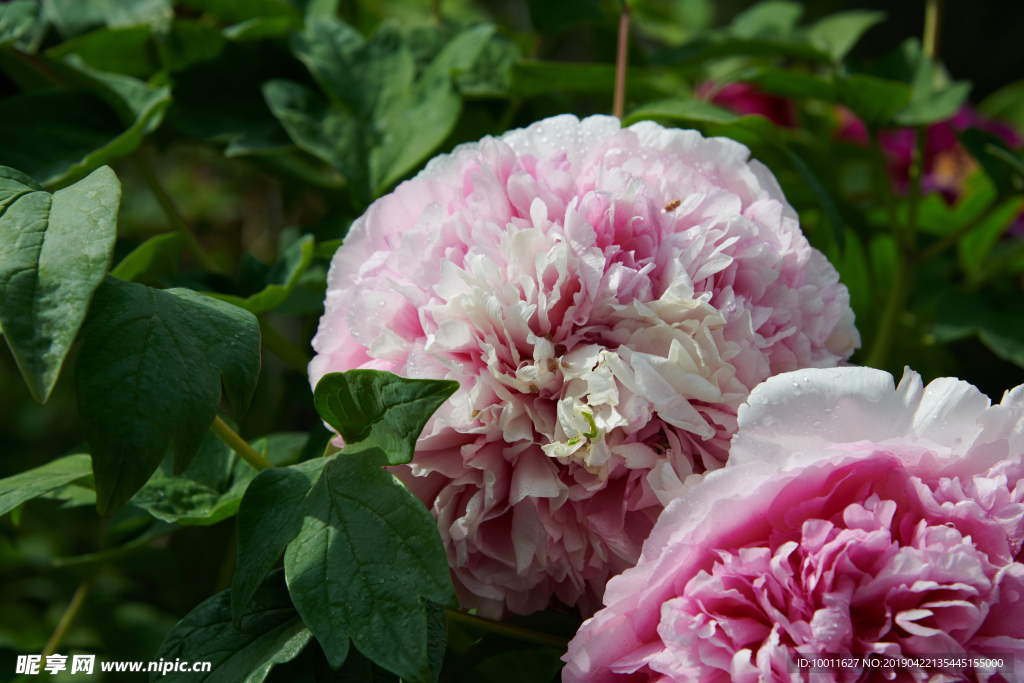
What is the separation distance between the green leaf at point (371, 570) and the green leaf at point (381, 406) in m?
0.01

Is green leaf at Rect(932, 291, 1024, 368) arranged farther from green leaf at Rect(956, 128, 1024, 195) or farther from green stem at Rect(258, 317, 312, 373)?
green stem at Rect(258, 317, 312, 373)

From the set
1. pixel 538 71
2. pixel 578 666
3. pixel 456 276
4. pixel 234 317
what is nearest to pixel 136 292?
pixel 234 317

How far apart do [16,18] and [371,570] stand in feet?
1.77

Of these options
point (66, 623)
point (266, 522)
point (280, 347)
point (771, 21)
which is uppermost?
point (771, 21)

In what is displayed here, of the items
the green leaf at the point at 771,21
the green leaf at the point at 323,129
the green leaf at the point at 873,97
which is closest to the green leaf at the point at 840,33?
the green leaf at the point at 771,21

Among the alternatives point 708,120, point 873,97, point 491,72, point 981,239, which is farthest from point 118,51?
point 981,239

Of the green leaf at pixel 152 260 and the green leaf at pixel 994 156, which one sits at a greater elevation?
the green leaf at pixel 994 156

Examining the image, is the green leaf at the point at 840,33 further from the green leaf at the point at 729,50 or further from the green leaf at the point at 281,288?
the green leaf at the point at 281,288

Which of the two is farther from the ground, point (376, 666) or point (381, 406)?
point (381, 406)

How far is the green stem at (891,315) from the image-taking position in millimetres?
668

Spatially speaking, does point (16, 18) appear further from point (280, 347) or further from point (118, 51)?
point (280, 347)

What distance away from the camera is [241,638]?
1.29 feet

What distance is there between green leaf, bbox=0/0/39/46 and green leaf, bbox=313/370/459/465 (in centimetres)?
42

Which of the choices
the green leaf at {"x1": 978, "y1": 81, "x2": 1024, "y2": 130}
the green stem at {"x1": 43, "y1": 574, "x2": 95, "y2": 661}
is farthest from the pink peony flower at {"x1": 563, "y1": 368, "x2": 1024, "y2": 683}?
the green leaf at {"x1": 978, "y1": 81, "x2": 1024, "y2": 130}
